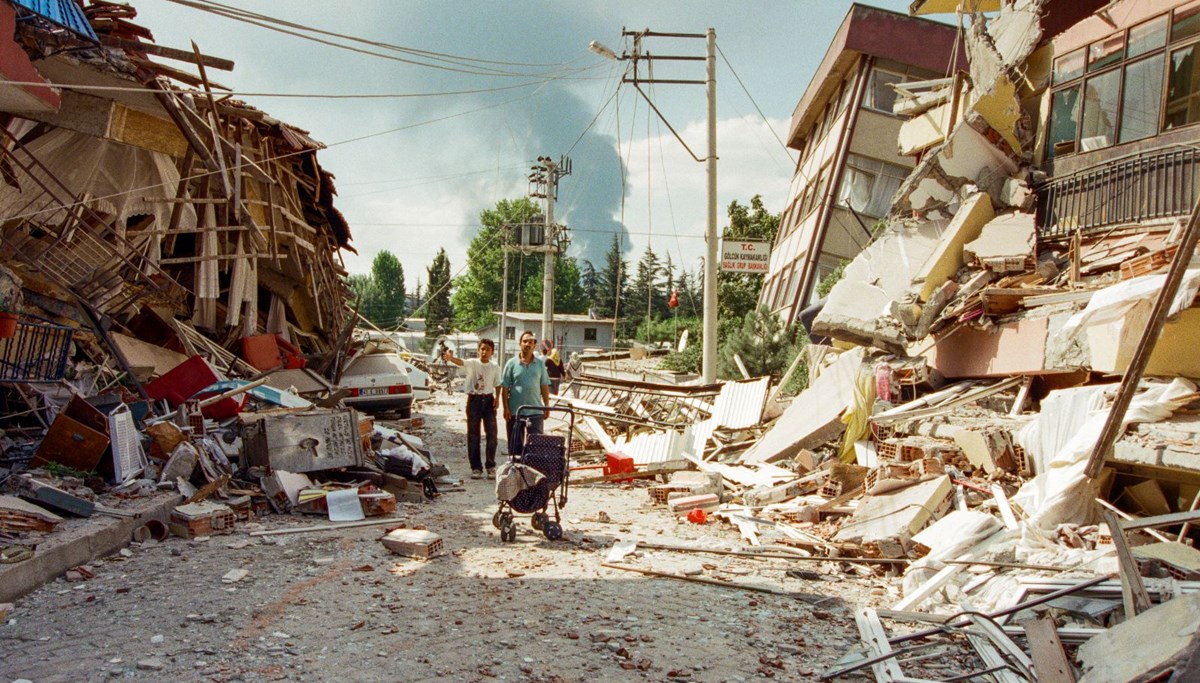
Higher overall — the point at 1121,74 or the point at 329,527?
the point at 1121,74

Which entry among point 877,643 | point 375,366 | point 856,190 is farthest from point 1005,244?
point 856,190

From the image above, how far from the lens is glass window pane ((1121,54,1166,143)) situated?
10.0 meters

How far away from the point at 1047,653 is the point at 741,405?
9911 millimetres

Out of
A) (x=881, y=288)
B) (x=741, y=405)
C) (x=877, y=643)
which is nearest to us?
(x=877, y=643)

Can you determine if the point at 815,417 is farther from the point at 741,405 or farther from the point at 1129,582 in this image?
the point at 1129,582

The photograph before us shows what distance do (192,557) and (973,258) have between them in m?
10.0

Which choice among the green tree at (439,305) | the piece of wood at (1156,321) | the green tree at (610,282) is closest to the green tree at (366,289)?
the green tree at (439,305)

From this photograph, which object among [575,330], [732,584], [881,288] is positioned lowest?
[575,330]

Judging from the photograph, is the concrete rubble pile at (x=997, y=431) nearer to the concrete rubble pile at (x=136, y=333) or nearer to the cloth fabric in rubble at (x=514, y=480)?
the cloth fabric in rubble at (x=514, y=480)

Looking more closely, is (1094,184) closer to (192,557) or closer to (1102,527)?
(1102,527)

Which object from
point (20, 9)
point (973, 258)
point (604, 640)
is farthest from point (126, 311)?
point (973, 258)

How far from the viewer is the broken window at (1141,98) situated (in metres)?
10.0

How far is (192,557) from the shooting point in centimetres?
627

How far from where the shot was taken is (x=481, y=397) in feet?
35.3
